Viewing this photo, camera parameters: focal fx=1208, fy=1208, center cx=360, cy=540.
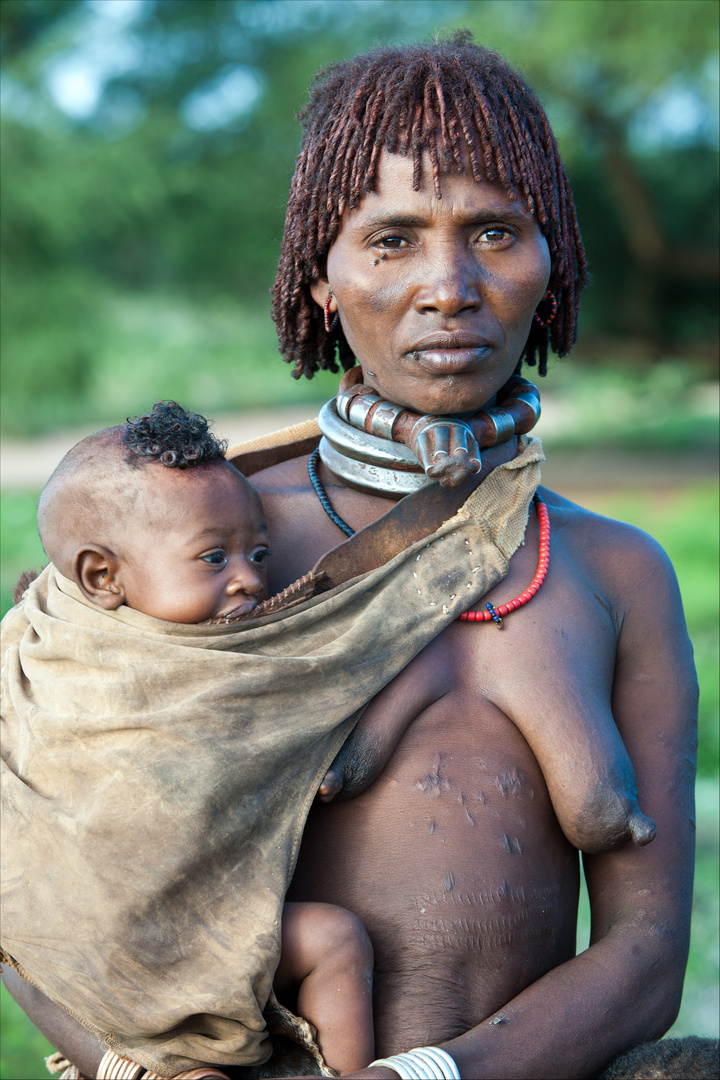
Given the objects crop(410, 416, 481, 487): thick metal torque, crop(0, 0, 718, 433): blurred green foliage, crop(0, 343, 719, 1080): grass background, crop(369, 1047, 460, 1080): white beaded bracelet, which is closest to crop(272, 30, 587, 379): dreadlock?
crop(410, 416, 481, 487): thick metal torque

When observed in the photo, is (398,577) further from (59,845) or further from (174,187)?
(174,187)

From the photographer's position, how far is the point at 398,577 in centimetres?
175

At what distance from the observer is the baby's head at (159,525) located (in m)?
1.66

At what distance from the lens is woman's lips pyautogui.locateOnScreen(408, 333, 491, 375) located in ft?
5.64

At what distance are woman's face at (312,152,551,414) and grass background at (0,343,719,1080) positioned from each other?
8.78 ft

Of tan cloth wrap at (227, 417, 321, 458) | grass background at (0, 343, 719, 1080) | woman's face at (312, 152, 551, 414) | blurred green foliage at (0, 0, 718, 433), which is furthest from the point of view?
blurred green foliage at (0, 0, 718, 433)

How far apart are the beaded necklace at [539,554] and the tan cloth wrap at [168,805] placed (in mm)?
153

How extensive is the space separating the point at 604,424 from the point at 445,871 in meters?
13.0

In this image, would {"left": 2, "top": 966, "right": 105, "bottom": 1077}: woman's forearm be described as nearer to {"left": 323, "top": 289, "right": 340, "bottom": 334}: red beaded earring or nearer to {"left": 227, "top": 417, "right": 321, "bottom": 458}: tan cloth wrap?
{"left": 227, "top": 417, "right": 321, "bottom": 458}: tan cloth wrap

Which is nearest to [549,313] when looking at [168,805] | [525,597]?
[525,597]

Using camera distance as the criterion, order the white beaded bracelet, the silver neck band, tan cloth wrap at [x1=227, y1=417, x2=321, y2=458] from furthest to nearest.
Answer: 1. tan cloth wrap at [x1=227, y1=417, x2=321, y2=458]
2. the silver neck band
3. the white beaded bracelet

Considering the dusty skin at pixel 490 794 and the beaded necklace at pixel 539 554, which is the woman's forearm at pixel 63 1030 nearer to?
the dusty skin at pixel 490 794

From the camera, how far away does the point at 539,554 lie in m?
1.85

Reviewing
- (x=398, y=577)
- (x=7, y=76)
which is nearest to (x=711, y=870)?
(x=398, y=577)
